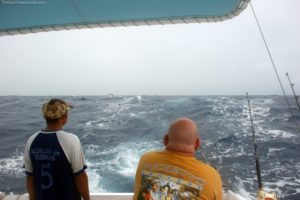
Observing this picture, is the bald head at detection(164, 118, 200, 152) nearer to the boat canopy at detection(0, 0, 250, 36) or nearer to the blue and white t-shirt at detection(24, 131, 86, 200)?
the blue and white t-shirt at detection(24, 131, 86, 200)

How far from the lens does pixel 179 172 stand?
151cm

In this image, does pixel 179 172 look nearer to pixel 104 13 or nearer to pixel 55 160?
pixel 55 160

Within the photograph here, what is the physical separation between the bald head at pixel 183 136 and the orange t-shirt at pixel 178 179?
48 millimetres

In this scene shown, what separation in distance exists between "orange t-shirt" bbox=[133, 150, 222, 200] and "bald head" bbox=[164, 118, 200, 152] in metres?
0.05

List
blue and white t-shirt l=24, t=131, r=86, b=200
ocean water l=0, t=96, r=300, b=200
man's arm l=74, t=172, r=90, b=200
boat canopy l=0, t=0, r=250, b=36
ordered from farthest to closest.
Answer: ocean water l=0, t=96, r=300, b=200 → boat canopy l=0, t=0, r=250, b=36 → man's arm l=74, t=172, r=90, b=200 → blue and white t-shirt l=24, t=131, r=86, b=200

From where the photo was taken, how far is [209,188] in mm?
1491

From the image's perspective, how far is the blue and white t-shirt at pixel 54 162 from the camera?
2094 millimetres

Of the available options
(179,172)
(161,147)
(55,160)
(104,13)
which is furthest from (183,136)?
(161,147)

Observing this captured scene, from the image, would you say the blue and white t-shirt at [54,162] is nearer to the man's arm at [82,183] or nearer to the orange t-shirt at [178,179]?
the man's arm at [82,183]

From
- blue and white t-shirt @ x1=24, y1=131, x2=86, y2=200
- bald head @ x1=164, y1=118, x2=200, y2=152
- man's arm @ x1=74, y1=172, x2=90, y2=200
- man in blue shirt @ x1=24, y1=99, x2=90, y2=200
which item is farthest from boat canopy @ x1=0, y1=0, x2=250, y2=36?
man's arm @ x1=74, y1=172, x2=90, y2=200

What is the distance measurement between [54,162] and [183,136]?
3.52 feet

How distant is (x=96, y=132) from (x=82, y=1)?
A: 1481 cm

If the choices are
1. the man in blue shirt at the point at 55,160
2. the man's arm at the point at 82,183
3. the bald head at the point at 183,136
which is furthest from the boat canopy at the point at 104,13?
the man's arm at the point at 82,183

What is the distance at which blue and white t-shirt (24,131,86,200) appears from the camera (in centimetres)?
209
